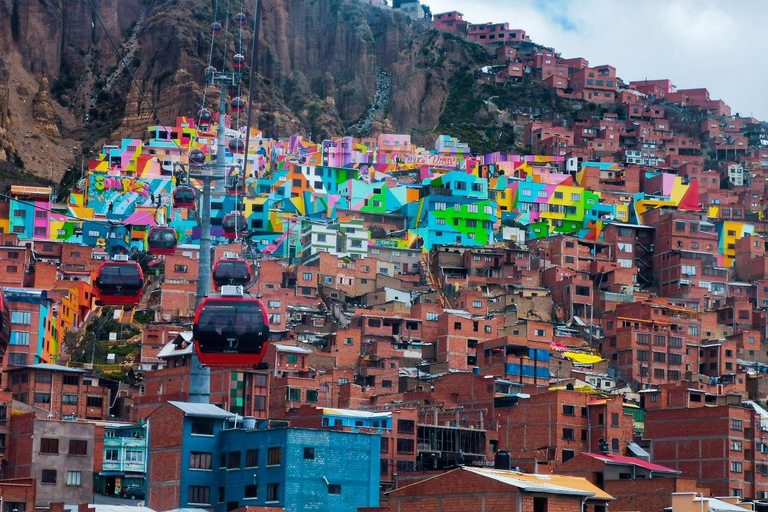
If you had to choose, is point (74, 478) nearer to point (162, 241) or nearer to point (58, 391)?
point (162, 241)

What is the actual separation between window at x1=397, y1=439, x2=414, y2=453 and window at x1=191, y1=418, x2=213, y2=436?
13.4m

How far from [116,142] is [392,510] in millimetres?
104210

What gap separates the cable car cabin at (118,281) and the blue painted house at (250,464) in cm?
573

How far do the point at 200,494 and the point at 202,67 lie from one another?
101 m

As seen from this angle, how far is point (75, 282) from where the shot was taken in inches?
3681

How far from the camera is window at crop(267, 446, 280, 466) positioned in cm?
5219

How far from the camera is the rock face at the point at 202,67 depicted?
149750 millimetres

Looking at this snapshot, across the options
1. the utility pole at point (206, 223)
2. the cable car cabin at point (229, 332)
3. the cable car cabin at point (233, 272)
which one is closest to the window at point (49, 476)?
the utility pole at point (206, 223)

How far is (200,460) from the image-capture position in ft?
179

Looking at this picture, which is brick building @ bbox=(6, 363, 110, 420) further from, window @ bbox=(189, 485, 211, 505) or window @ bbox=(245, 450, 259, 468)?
window @ bbox=(245, 450, 259, 468)

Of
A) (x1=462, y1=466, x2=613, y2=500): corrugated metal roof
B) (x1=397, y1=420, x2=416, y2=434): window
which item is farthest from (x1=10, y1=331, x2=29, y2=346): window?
(x1=462, y1=466, x2=613, y2=500): corrugated metal roof

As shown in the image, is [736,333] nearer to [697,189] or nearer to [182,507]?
[697,189]

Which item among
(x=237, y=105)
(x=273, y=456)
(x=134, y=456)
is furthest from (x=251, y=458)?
(x=237, y=105)

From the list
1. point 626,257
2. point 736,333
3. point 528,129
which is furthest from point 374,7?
point 736,333
